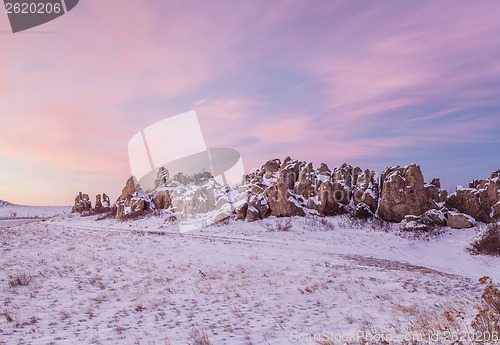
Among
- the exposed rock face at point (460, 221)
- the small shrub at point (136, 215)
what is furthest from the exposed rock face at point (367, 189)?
the small shrub at point (136, 215)

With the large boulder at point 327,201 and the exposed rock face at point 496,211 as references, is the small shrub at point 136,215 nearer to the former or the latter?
the large boulder at point 327,201

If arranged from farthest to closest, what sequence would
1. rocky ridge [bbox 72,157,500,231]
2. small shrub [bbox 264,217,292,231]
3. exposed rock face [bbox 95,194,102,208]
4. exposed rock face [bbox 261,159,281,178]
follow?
exposed rock face [bbox 95,194,102,208], exposed rock face [bbox 261,159,281,178], small shrub [bbox 264,217,292,231], rocky ridge [bbox 72,157,500,231]

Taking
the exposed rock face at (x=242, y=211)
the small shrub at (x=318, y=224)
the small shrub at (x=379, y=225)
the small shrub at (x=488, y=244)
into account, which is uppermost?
the exposed rock face at (x=242, y=211)

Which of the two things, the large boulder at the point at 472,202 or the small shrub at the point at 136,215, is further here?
the small shrub at the point at 136,215

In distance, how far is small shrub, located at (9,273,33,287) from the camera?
13188 millimetres

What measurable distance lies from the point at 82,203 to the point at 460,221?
80.9m

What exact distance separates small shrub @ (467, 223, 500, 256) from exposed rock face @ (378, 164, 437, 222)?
28.4ft

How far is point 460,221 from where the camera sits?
2541 cm

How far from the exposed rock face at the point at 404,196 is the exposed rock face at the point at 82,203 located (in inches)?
2807

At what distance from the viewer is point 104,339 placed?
776cm

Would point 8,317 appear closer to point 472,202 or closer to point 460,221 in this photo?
point 460,221

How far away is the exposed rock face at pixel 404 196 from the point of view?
95.7 feet

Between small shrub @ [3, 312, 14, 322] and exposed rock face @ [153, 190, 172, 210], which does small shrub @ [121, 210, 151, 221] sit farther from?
small shrub @ [3, 312, 14, 322]

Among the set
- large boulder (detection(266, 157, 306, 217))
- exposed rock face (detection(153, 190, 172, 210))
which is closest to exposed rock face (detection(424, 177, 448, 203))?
large boulder (detection(266, 157, 306, 217))
